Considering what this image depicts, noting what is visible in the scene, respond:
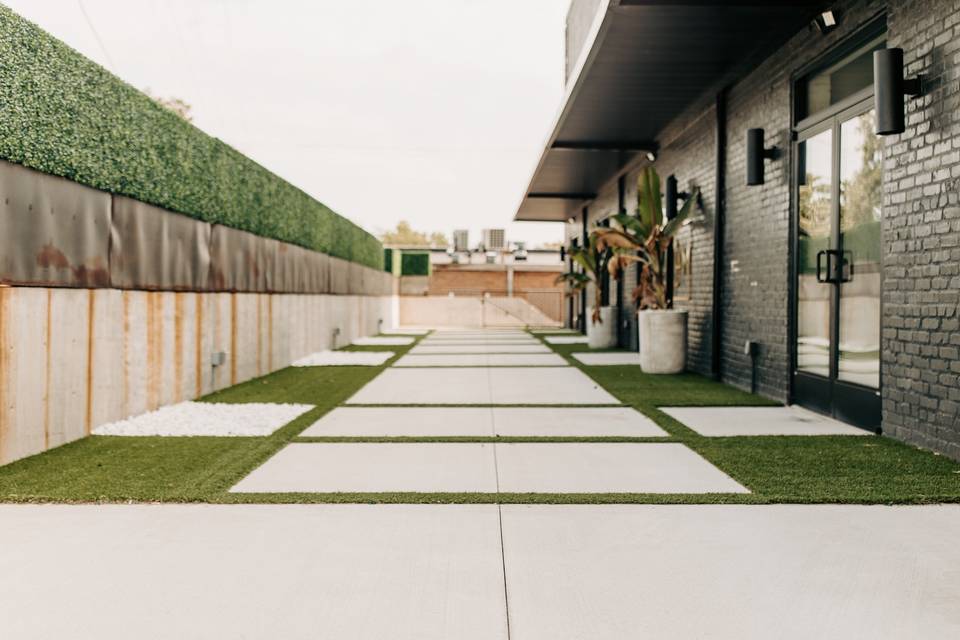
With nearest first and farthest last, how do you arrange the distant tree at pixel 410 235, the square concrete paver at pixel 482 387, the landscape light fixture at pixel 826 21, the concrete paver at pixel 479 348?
1. the landscape light fixture at pixel 826 21
2. the square concrete paver at pixel 482 387
3. the concrete paver at pixel 479 348
4. the distant tree at pixel 410 235

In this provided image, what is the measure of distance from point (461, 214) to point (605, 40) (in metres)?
69.0

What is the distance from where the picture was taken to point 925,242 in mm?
4941

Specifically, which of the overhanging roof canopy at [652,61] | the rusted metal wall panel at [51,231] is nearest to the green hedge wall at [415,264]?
the overhanging roof canopy at [652,61]

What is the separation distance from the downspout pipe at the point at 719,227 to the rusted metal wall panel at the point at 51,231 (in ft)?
21.6

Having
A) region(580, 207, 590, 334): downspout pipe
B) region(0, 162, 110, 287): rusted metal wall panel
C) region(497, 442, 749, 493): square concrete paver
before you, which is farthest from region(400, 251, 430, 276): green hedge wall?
region(497, 442, 749, 493): square concrete paver

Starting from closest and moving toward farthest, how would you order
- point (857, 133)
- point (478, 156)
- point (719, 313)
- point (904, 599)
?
1. point (904, 599)
2. point (857, 133)
3. point (719, 313)
4. point (478, 156)

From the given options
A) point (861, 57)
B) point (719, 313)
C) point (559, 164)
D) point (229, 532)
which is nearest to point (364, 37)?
point (559, 164)

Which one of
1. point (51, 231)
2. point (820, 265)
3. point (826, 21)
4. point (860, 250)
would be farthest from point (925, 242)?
point (51, 231)

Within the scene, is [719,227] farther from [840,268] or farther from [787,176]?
[840,268]

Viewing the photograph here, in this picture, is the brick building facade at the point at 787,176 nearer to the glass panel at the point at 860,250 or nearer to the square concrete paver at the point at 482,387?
the glass panel at the point at 860,250

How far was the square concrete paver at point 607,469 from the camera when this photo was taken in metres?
3.89

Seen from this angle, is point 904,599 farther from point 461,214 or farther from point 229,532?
point 461,214

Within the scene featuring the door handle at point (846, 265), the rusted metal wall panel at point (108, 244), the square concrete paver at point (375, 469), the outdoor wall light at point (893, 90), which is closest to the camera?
the square concrete paver at point (375, 469)

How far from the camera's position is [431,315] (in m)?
29.1
